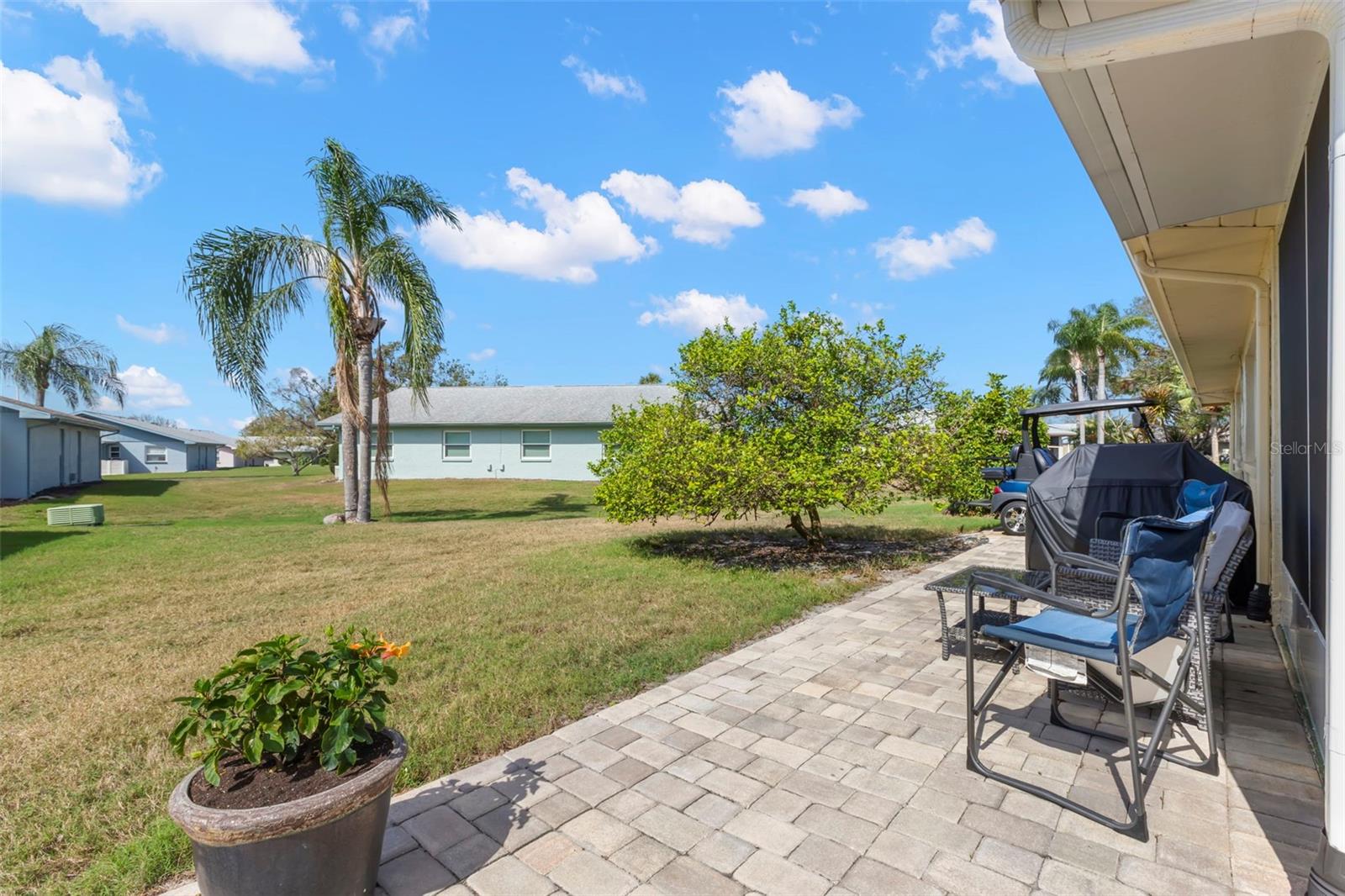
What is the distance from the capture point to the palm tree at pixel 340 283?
11.1 metres

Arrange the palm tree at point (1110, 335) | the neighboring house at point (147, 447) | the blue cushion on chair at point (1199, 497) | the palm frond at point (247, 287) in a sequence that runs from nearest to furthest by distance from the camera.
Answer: the blue cushion on chair at point (1199, 497) < the palm frond at point (247, 287) < the palm tree at point (1110, 335) < the neighboring house at point (147, 447)

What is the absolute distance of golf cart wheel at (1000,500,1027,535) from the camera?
10.1 m

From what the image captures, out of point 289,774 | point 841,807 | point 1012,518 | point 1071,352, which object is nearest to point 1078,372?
point 1071,352

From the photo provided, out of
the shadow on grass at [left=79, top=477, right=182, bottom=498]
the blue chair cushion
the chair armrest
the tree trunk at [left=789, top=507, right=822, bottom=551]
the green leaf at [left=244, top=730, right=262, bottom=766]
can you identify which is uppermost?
the chair armrest

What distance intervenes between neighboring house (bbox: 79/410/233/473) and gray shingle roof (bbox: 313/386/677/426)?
24481 millimetres

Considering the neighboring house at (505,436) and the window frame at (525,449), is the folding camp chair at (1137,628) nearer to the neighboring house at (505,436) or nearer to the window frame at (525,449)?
the neighboring house at (505,436)

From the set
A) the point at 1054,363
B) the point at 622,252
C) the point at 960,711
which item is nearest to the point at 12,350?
the point at 622,252

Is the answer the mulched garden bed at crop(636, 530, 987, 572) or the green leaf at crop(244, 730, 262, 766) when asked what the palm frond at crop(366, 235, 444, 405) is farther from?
the green leaf at crop(244, 730, 262, 766)

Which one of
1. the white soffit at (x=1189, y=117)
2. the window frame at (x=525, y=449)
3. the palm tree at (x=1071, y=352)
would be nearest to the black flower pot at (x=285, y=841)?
the white soffit at (x=1189, y=117)

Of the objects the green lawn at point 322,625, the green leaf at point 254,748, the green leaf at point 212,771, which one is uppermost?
the green leaf at point 254,748

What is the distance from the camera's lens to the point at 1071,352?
1224 inches

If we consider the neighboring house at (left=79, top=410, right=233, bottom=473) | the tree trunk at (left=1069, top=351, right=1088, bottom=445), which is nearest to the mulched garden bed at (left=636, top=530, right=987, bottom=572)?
the tree trunk at (left=1069, top=351, right=1088, bottom=445)

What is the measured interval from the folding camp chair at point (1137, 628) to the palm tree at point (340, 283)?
11.6 m

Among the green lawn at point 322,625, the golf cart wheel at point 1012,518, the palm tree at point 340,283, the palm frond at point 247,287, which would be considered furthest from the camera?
the palm tree at point 340,283
